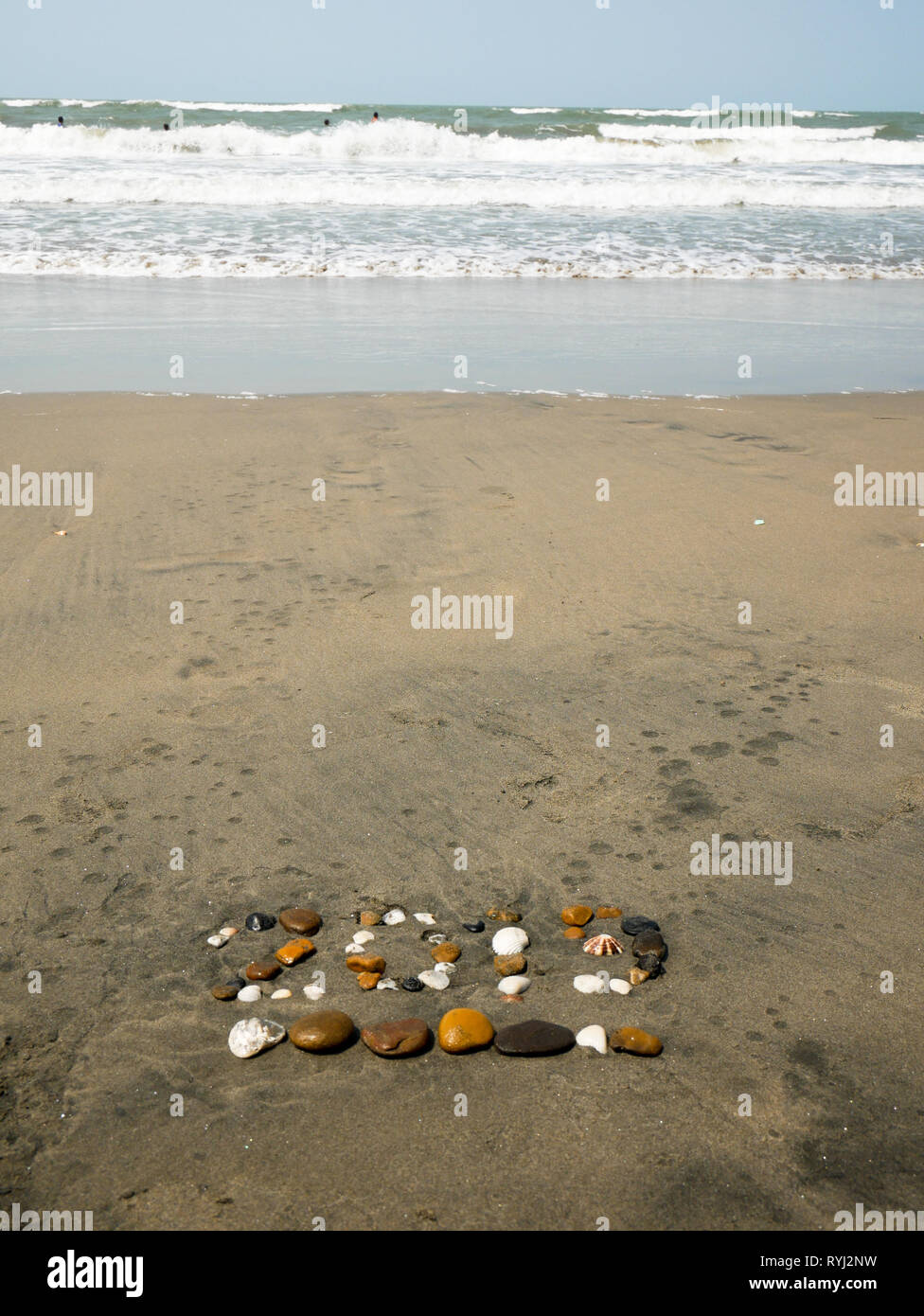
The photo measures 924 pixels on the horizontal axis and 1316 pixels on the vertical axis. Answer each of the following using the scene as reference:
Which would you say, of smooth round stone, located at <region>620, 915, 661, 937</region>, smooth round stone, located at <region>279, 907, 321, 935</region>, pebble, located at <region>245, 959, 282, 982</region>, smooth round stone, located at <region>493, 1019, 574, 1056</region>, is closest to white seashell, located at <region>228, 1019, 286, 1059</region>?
pebble, located at <region>245, 959, 282, 982</region>

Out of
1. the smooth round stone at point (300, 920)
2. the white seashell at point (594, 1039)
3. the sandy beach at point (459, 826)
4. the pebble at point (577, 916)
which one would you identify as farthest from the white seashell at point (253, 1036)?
the pebble at point (577, 916)

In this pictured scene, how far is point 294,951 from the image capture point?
222 cm

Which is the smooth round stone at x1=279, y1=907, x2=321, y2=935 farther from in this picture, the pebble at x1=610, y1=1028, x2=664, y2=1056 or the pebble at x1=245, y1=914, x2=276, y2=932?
the pebble at x1=610, y1=1028, x2=664, y2=1056

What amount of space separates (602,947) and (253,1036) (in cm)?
77

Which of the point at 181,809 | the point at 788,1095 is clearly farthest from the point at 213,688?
the point at 788,1095

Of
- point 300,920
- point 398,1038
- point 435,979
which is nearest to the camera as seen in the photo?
point 398,1038

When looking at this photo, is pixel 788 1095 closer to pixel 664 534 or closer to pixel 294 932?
pixel 294 932

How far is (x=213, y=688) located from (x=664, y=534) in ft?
7.20

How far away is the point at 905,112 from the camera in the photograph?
141ft

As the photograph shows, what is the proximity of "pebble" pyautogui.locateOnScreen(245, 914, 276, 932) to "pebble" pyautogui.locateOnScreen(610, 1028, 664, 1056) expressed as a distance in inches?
31.8

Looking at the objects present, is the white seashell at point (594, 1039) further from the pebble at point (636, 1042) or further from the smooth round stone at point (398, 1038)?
the smooth round stone at point (398, 1038)

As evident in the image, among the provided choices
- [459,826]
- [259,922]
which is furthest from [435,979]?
[459,826]

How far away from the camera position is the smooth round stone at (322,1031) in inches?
78.0

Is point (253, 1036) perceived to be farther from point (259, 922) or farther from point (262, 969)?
point (259, 922)
